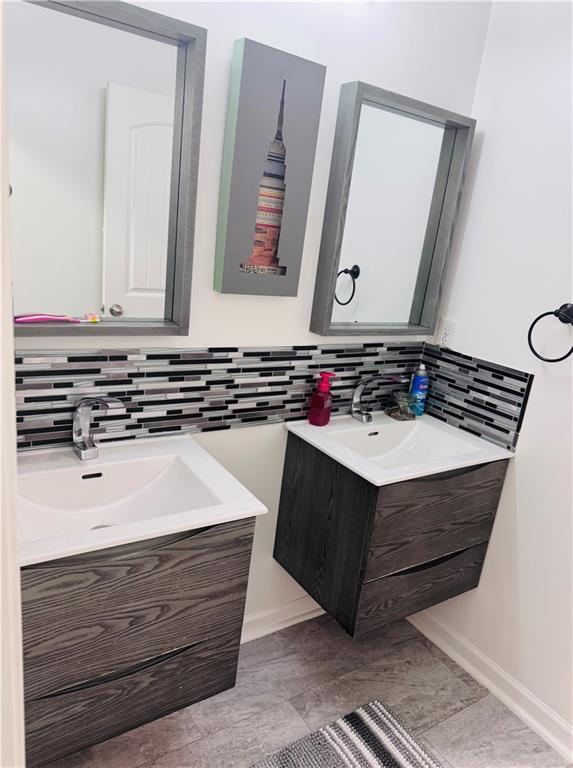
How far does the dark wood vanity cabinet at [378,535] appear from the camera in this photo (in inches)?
61.9

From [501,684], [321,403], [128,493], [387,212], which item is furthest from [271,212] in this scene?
[501,684]

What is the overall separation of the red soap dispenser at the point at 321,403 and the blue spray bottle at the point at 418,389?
1.27 feet

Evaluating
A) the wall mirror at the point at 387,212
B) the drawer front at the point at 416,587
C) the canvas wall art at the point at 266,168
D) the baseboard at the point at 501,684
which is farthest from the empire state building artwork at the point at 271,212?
the baseboard at the point at 501,684

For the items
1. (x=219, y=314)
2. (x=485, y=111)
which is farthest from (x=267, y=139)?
(x=485, y=111)

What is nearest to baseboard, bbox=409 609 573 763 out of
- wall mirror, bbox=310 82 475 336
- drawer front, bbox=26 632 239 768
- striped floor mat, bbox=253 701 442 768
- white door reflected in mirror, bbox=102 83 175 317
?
striped floor mat, bbox=253 701 442 768

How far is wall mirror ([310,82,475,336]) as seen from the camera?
1677 mm

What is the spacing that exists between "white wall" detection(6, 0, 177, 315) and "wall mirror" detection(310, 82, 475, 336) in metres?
0.57

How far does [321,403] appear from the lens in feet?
5.97

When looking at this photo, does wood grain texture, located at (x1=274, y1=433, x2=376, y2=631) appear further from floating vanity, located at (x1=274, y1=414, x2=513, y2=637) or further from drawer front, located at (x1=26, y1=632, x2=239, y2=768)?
drawer front, located at (x1=26, y1=632, x2=239, y2=768)

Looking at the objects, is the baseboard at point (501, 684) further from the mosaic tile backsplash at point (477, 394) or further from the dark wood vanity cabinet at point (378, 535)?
Answer: the mosaic tile backsplash at point (477, 394)

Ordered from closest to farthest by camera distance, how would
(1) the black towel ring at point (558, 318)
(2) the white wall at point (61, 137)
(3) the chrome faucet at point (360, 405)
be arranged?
(2) the white wall at point (61, 137)
(1) the black towel ring at point (558, 318)
(3) the chrome faucet at point (360, 405)

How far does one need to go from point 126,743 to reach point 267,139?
68.3 inches

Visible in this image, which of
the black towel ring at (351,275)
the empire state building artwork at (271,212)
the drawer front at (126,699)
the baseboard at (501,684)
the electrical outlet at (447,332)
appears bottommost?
the baseboard at (501,684)

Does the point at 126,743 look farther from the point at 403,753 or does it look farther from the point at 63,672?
the point at 403,753
